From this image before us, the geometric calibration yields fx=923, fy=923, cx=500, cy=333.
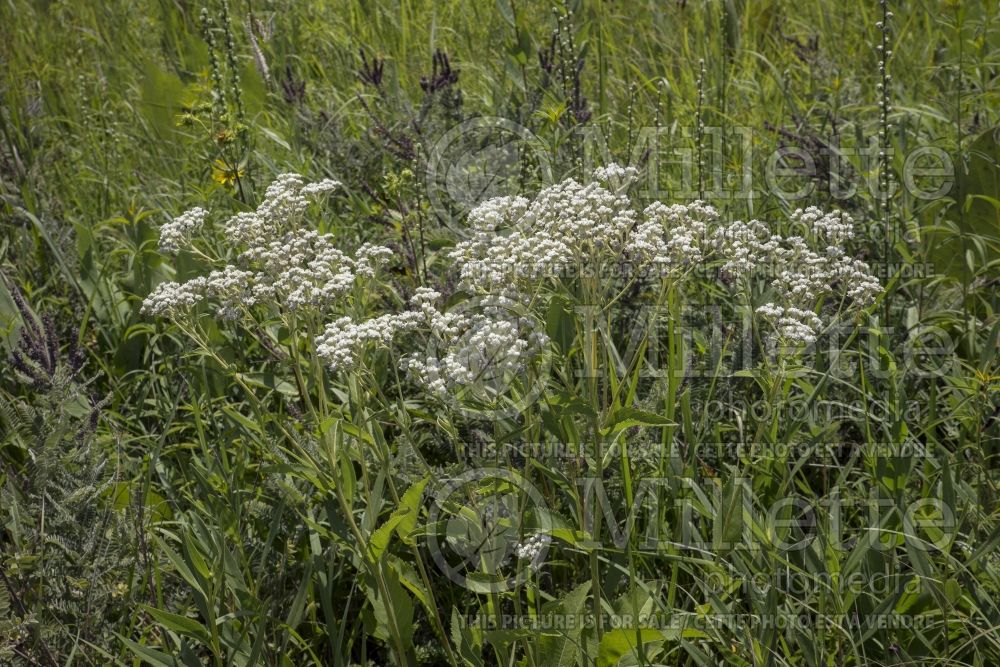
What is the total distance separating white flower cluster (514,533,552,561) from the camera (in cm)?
182

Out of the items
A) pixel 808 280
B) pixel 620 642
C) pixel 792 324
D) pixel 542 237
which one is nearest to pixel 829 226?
pixel 808 280

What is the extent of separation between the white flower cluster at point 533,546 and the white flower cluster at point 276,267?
630 mm

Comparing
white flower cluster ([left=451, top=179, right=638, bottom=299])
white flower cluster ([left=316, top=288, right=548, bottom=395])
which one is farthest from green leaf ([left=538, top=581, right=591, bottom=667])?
white flower cluster ([left=451, top=179, right=638, bottom=299])

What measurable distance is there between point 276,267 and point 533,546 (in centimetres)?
82

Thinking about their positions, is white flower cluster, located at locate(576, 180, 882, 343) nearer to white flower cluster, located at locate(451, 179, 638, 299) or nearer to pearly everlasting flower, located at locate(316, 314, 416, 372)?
white flower cluster, located at locate(451, 179, 638, 299)

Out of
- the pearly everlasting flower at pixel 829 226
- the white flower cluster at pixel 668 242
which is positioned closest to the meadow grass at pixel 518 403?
the white flower cluster at pixel 668 242

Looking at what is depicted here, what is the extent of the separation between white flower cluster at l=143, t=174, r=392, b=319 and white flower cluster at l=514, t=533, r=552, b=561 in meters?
0.63

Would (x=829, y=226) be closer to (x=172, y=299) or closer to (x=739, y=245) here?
(x=739, y=245)

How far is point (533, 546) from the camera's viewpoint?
185 centimetres

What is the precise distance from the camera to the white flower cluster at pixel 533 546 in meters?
1.82

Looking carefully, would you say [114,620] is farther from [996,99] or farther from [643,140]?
[996,99]

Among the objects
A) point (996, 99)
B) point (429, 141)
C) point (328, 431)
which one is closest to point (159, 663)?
point (328, 431)

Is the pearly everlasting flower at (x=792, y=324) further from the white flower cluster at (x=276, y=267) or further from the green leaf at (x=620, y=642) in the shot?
→ the white flower cluster at (x=276, y=267)

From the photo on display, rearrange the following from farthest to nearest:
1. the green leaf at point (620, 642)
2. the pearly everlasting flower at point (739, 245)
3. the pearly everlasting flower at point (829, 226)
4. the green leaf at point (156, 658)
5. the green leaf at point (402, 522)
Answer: the pearly everlasting flower at point (829, 226) → the pearly everlasting flower at point (739, 245) → the green leaf at point (156, 658) → the green leaf at point (620, 642) → the green leaf at point (402, 522)
